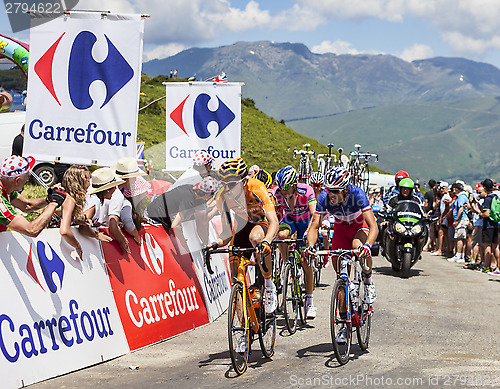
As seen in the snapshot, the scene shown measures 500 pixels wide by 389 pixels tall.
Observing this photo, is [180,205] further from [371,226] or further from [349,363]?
[349,363]

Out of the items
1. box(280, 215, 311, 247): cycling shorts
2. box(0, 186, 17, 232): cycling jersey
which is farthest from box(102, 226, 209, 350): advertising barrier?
box(0, 186, 17, 232): cycling jersey

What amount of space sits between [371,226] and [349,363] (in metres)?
1.59

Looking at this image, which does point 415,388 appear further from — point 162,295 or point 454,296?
point 454,296

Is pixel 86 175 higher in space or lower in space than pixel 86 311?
higher

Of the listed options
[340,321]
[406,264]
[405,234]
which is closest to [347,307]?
[340,321]

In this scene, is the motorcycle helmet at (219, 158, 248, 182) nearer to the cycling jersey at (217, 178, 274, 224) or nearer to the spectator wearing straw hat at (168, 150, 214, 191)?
the cycling jersey at (217, 178, 274, 224)

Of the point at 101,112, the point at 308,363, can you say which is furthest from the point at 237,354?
the point at 101,112

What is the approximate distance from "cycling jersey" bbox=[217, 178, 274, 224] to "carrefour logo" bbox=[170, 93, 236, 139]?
26.1 ft

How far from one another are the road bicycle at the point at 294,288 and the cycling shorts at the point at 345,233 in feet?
2.53

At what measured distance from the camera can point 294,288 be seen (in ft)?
31.0

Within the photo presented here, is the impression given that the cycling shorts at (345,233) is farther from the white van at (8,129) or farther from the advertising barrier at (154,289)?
the white van at (8,129)

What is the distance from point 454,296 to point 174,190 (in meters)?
6.28

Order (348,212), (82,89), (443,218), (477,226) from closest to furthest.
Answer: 1. (348,212)
2. (82,89)
3. (477,226)
4. (443,218)

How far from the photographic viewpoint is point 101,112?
928 cm
